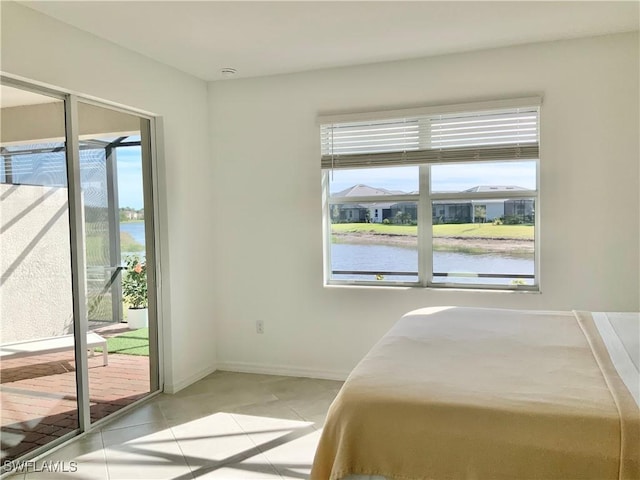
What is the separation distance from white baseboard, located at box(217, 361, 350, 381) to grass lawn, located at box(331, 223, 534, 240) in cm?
115

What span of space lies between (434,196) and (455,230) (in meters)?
Result: 0.30

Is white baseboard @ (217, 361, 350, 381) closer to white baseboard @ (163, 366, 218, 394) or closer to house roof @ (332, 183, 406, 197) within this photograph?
white baseboard @ (163, 366, 218, 394)

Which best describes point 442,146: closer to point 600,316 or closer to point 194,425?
point 600,316

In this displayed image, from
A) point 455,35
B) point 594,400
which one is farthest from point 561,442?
point 455,35

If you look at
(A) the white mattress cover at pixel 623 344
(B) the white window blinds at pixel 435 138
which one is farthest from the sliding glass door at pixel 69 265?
(A) the white mattress cover at pixel 623 344

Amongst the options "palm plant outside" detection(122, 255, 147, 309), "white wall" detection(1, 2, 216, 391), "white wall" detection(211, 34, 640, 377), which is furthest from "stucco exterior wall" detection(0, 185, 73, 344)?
"white wall" detection(211, 34, 640, 377)

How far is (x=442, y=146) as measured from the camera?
3723 mm

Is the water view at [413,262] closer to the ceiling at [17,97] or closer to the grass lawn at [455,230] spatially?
the grass lawn at [455,230]

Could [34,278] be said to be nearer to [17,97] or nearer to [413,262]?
[17,97]

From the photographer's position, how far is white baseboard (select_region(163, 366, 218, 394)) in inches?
150

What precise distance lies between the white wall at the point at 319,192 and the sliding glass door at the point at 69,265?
802 mm

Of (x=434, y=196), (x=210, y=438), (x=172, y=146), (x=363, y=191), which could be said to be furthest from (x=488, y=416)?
(x=172, y=146)

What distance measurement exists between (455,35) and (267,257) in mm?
2199

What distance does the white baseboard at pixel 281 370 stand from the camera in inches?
159
